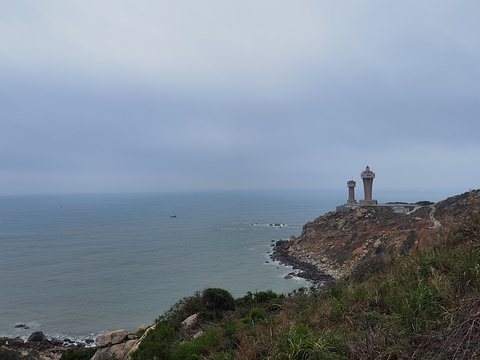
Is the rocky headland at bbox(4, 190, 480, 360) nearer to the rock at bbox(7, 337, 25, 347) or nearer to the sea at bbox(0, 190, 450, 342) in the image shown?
the rock at bbox(7, 337, 25, 347)

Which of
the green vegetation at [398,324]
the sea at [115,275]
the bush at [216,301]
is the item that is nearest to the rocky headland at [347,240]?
the sea at [115,275]

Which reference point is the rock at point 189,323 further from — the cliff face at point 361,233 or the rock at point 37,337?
the cliff face at point 361,233

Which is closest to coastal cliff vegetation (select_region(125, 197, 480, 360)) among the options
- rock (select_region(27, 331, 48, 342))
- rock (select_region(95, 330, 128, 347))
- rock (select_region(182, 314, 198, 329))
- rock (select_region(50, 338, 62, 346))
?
rock (select_region(182, 314, 198, 329))

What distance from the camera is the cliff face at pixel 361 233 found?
34844 mm

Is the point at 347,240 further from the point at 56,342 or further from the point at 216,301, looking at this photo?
the point at 56,342

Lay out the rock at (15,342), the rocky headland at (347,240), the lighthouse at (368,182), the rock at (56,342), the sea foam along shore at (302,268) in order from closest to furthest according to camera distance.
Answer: the rock at (15,342)
the rock at (56,342)
the rocky headland at (347,240)
the sea foam along shore at (302,268)
the lighthouse at (368,182)

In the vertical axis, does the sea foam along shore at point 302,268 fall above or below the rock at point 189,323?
below

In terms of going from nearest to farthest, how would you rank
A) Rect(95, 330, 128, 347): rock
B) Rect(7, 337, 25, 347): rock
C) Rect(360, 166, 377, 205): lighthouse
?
Rect(95, 330, 128, 347): rock
Rect(7, 337, 25, 347): rock
Rect(360, 166, 377, 205): lighthouse

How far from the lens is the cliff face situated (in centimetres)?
3484

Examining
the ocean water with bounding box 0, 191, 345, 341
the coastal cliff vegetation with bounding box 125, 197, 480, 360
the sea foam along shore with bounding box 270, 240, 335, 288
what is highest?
the coastal cliff vegetation with bounding box 125, 197, 480, 360

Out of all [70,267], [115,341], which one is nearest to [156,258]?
[70,267]

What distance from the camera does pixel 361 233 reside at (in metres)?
42.5

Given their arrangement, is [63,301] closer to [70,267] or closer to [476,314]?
[70,267]

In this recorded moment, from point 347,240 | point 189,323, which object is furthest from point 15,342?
point 347,240
